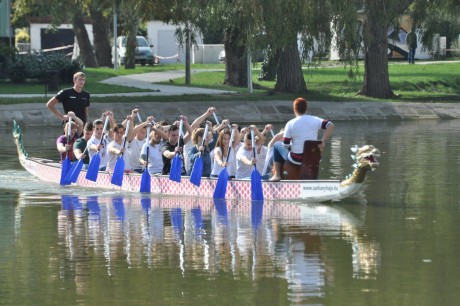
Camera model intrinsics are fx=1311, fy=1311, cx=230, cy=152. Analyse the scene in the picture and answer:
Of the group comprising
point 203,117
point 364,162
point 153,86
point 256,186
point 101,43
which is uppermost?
point 101,43

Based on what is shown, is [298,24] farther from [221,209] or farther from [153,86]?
[221,209]

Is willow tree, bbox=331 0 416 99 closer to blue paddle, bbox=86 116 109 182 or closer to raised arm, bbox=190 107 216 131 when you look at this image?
raised arm, bbox=190 107 216 131

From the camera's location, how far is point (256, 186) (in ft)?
66.4

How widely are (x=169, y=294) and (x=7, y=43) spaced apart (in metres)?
38.8

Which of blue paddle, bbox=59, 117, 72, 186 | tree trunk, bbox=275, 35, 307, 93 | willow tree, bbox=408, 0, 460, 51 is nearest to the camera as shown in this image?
blue paddle, bbox=59, 117, 72, 186

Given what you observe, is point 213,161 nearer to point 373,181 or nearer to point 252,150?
point 252,150

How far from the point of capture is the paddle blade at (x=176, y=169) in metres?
21.5

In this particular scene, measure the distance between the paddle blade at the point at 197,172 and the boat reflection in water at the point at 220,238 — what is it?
34 cm

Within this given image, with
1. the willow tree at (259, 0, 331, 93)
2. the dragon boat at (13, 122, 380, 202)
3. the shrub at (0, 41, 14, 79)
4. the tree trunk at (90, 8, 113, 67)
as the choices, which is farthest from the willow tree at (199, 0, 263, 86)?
the tree trunk at (90, 8, 113, 67)

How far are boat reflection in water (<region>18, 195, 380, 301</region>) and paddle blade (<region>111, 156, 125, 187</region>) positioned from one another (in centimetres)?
85

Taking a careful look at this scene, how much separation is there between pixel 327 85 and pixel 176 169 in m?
27.9

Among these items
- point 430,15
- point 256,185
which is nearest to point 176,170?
point 256,185

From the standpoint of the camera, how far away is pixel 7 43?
50688mm

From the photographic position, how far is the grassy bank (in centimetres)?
4309
